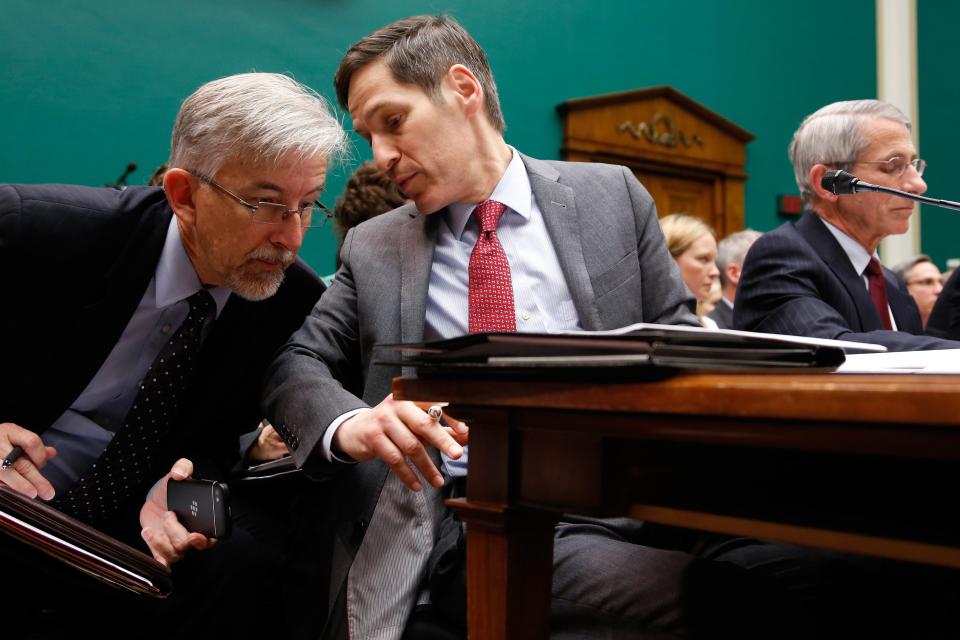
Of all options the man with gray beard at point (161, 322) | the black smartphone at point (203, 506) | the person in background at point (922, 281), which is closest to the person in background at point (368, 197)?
the man with gray beard at point (161, 322)

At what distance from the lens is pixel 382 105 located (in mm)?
1617

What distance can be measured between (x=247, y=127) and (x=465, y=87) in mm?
447

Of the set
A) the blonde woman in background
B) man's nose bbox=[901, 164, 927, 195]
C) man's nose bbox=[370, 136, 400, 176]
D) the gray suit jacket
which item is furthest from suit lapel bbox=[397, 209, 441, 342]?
the blonde woman in background

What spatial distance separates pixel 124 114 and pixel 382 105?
101 inches

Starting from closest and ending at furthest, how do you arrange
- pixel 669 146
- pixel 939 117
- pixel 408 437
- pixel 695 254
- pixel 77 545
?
pixel 408 437, pixel 77 545, pixel 695 254, pixel 669 146, pixel 939 117

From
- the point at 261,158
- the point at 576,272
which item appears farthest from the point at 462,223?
the point at 261,158

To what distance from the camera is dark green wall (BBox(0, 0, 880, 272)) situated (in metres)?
3.55

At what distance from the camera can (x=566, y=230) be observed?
156cm

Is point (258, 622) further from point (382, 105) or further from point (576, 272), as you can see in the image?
point (382, 105)

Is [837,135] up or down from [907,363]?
up

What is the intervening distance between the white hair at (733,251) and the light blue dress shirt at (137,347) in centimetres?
319

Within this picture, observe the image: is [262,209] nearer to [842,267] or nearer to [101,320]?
[101,320]

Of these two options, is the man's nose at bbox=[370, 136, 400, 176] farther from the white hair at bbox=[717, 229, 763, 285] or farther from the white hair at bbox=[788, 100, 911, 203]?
the white hair at bbox=[717, 229, 763, 285]

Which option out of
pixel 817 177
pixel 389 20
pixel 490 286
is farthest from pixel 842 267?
pixel 389 20
